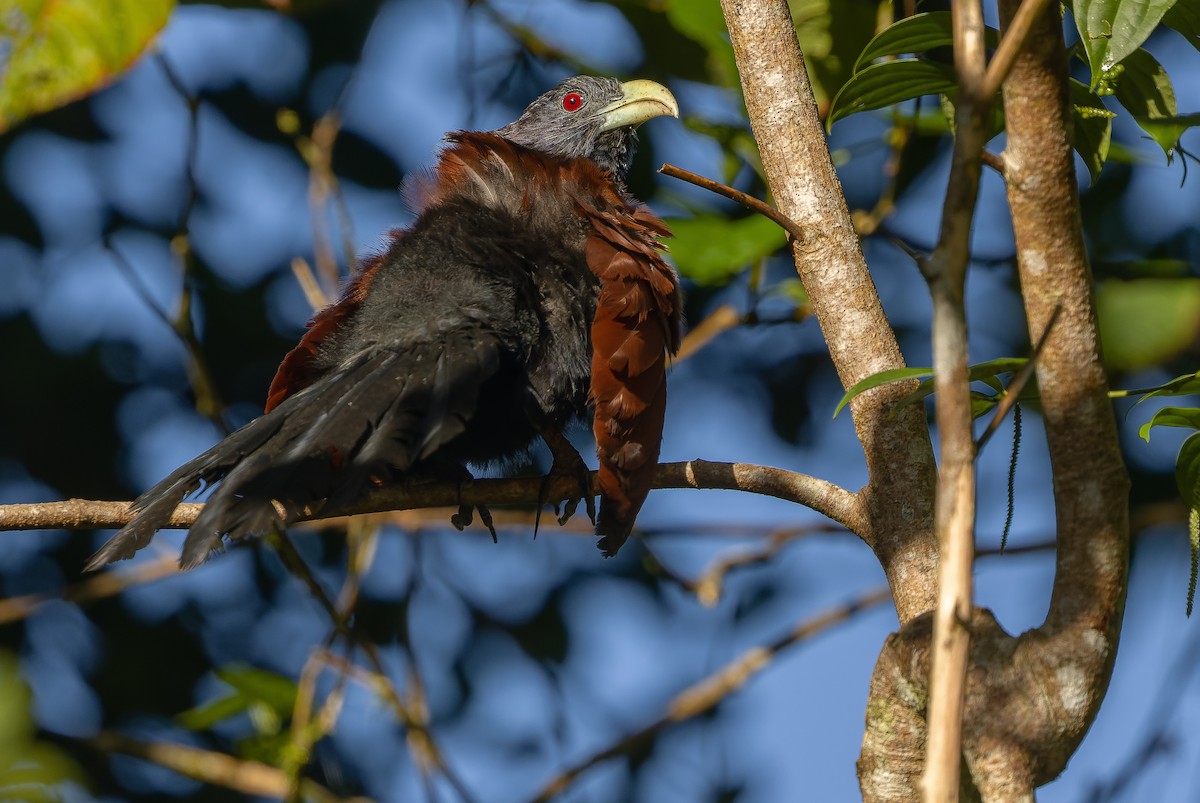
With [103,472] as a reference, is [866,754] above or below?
below

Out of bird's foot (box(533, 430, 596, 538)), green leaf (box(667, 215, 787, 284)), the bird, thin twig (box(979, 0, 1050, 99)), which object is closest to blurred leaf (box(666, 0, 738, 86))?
green leaf (box(667, 215, 787, 284))

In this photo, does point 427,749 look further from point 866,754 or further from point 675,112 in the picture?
point 866,754

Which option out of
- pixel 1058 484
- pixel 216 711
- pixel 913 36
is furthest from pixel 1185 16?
pixel 216 711

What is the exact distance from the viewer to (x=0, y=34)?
3.28 meters

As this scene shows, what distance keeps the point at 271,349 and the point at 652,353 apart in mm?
2497

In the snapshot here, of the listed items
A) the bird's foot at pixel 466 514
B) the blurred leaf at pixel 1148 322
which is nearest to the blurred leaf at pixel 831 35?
the blurred leaf at pixel 1148 322

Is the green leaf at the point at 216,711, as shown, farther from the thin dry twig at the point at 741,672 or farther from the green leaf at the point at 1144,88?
the green leaf at the point at 1144,88

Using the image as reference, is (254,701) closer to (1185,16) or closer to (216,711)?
(216,711)

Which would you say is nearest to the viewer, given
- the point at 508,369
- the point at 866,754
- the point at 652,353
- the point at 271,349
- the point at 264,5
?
the point at 866,754

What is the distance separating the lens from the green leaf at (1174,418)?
150 centimetres

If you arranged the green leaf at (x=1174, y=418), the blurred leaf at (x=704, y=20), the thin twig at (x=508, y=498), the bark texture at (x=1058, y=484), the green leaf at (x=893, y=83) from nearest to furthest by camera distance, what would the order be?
1. the bark texture at (x=1058, y=484)
2. the green leaf at (x=1174, y=418)
3. the green leaf at (x=893, y=83)
4. the thin twig at (x=508, y=498)
5. the blurred leaf at (x=704, y=20)

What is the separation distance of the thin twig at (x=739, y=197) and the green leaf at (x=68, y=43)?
2.14 metres

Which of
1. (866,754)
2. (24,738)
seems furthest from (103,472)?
(866,754)

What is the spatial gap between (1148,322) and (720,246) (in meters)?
1.23
